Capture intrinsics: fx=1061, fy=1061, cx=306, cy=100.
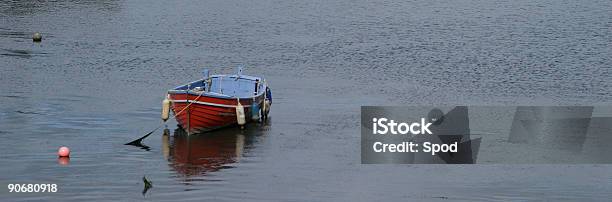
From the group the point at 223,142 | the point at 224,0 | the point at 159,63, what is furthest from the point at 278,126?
the point at 224,0

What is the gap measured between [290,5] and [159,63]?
4453cm

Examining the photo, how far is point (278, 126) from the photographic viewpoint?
50656 millimetres

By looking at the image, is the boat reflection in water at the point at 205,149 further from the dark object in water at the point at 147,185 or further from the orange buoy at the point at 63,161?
the orange buoy at the point at 63,161

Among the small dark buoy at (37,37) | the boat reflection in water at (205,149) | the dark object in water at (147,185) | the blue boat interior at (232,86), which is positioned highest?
the blue boat interior at (232,86)

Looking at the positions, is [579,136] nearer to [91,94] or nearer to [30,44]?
[91,94]

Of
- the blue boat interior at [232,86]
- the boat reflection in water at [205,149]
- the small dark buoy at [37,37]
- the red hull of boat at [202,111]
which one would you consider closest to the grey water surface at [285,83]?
the boat reflection in water at [205,149]

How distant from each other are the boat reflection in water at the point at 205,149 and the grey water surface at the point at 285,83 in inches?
5.1

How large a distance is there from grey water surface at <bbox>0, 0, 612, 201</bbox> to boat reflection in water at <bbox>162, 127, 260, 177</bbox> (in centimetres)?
13

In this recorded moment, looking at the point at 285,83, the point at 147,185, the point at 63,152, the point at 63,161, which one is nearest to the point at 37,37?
the point at 285,83

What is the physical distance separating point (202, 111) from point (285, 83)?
A: 1673 cm

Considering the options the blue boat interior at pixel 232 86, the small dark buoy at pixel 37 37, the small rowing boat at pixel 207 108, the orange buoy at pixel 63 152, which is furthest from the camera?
the small dark buoy at pixel 37 37

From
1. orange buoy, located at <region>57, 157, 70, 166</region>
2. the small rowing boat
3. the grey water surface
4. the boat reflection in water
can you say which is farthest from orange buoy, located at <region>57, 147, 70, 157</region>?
the small rowing boat

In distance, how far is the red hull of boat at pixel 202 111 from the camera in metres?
47.2

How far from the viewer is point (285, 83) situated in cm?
6375
